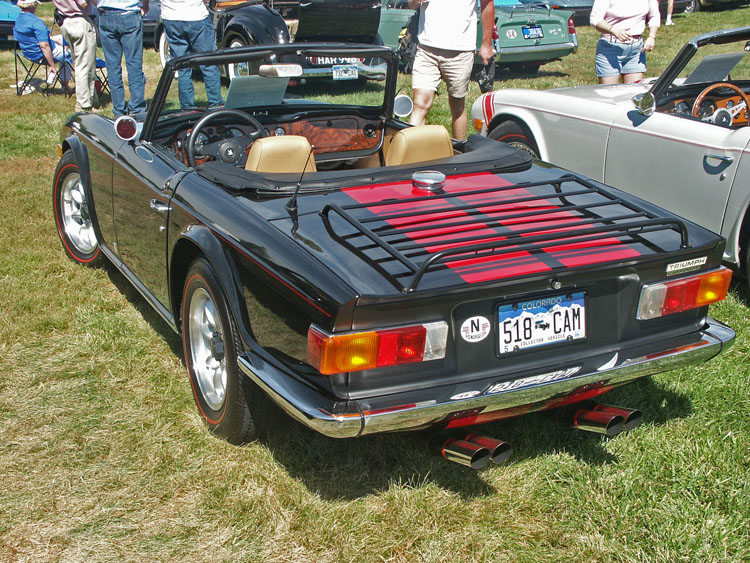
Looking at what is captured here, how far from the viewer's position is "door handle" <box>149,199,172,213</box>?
11.2 feet

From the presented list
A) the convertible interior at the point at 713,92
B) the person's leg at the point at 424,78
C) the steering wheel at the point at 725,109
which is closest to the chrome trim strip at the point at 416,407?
the steering wheel at the point at 725,109

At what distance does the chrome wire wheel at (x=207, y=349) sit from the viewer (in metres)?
3.16

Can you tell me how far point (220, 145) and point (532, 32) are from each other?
978 cm

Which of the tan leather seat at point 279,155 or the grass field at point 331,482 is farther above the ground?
the tan leather seat at point 279,155

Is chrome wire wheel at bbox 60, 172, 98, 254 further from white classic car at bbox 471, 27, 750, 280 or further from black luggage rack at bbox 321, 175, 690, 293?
white classic car at bbox 471, 27, 750, 280

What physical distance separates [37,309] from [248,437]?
205cm

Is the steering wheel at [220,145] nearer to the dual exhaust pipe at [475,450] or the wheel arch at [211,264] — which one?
the wheel arch at [211,264]

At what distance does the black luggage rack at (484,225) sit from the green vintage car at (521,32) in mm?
9043

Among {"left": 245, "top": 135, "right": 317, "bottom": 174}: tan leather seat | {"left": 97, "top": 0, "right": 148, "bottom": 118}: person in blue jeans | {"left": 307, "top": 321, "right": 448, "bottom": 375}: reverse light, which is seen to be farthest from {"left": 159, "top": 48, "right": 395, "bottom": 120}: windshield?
{"left": 97, "top": 0, "right": 148, "bottom": 118}: person in blue jeans

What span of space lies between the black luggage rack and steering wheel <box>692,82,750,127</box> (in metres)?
1.80

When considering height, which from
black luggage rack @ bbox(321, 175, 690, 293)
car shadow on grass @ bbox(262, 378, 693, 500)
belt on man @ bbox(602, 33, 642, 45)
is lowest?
car shadow on grass @ bbox(262, 378, 693, 500)

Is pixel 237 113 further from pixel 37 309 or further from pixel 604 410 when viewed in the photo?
pixel 604 410

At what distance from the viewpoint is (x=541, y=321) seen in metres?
2.64

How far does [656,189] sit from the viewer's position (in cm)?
473
